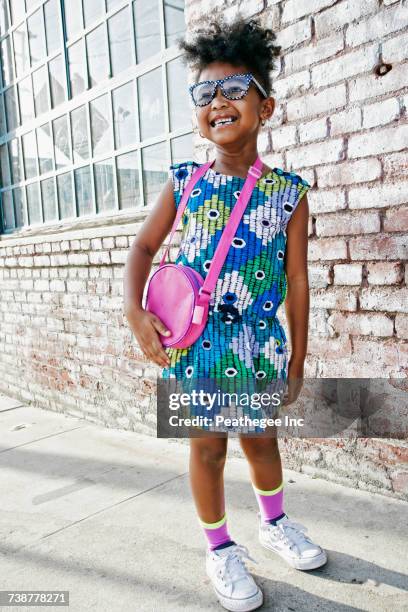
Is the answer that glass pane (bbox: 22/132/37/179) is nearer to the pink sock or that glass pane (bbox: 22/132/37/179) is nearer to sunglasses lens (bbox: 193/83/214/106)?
sunglasses lens (bbox: 193/83/214/106)

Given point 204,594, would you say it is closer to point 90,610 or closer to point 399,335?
point 90,610

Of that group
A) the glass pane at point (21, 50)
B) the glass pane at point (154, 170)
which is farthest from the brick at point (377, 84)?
the glass pane at point (21, 50)

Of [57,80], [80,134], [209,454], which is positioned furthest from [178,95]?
[209,454]

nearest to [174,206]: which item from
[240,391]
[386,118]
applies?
[240,391]

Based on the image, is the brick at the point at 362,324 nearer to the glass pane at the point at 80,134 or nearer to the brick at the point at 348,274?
the brick at the point at 348,274

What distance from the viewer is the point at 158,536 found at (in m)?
2.08

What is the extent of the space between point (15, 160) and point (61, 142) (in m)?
0.92

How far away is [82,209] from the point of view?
4234 millimetres

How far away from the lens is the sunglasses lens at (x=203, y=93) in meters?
1.61

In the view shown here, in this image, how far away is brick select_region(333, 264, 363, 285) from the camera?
2.23 metres

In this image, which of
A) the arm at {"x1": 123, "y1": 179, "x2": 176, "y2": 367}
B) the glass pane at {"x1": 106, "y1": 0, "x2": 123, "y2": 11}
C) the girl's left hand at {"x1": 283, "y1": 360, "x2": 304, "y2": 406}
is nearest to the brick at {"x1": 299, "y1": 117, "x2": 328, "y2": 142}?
the arm at {"x1": 123, "y1": 179, "x2": 176, "y2": 367}

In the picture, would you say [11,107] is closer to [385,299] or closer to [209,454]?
[385,299]

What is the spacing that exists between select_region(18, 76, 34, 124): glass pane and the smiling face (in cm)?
361

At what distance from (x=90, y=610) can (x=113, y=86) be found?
3.23 metres
